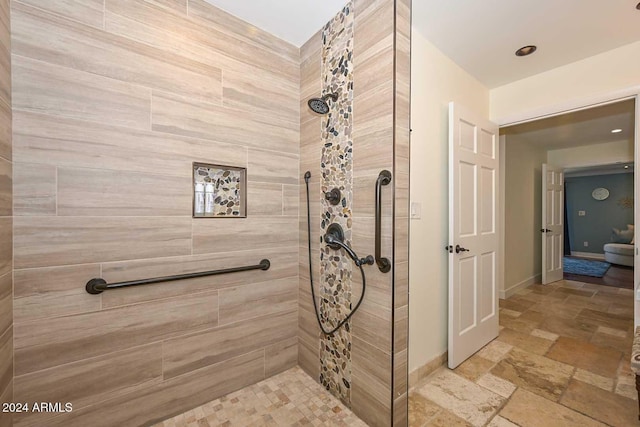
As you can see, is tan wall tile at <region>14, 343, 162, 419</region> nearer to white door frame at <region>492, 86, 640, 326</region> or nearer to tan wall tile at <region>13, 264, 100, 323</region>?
tan wall tile at <region>13, 264, 100, 323</region>

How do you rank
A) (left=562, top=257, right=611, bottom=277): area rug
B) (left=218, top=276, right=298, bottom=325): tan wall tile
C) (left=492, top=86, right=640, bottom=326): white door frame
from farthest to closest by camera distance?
(left=562, top=257, right=611, bottom=277): area rug, (left=492, top=86, right=640, bottom=326): white door frame, (left=218, top=276, right=298, bottom=325): tan wall tile

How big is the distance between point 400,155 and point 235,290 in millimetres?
1307

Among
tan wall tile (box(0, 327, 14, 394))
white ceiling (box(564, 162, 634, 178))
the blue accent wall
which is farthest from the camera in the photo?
the blue accent wall

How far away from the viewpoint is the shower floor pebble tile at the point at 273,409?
1.45m

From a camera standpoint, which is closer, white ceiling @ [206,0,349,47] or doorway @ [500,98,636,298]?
white ceiling @ [206,0,349,47]

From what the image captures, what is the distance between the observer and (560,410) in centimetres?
158

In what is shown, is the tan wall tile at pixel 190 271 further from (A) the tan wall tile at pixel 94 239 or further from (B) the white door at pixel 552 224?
(B) the white door at pixel 552 224

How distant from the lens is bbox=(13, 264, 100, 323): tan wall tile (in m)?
1.14

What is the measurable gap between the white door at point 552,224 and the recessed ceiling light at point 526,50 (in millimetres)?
3174

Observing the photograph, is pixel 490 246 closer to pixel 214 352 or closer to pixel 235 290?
pixel 235 290

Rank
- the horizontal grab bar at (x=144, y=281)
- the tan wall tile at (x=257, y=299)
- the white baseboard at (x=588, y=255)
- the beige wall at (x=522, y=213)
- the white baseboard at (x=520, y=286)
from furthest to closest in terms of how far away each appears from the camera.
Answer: the white baseboard at (x=588, y=255)
the beige wall at (x=522, y=213)
the white baseboard at (x=520, y=286)
the tan wall tile at (x=257, y=299)
the horizontal grab bar at (x=144, y=281)

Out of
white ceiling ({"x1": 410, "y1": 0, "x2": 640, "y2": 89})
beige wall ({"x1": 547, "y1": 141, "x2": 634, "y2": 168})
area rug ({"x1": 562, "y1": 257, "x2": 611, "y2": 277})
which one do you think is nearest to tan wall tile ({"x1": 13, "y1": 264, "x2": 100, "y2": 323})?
white ceiling ({"x1": 410, "y1": 0, "x2": 640, "y2": 89})

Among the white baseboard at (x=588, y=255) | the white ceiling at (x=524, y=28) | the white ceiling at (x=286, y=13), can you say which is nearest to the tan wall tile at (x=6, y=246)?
the white ceiling at (x=286, y=13)

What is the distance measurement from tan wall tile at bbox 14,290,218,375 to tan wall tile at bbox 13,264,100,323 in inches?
1.5
